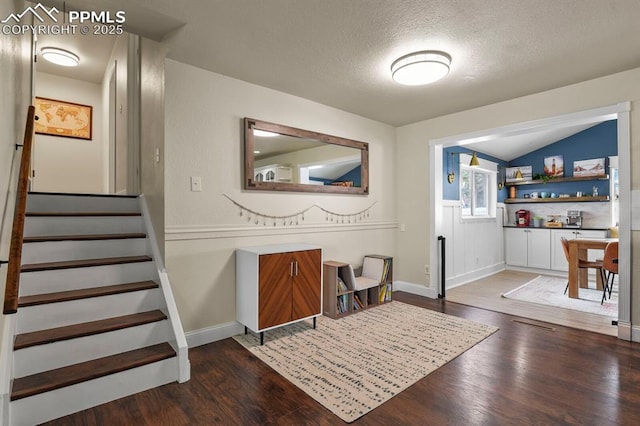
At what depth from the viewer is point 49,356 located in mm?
1948

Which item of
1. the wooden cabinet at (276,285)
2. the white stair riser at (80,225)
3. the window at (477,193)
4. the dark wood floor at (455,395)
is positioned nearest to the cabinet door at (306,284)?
the wooden cabinet at (276,285)

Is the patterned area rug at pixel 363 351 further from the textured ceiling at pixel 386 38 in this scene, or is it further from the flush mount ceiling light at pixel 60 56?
the flush mount ceiling light at pixel 60 56

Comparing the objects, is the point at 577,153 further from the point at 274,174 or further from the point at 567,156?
the point at 274,174

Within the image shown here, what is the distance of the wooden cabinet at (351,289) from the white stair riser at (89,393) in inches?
66.3

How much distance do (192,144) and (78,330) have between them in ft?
5.35

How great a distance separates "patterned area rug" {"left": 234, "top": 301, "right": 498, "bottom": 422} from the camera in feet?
6.79

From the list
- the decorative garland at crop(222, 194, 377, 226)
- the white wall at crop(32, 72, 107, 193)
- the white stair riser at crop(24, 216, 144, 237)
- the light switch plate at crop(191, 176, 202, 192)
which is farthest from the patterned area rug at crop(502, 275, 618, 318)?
the white wall at crop(32, 72, 107, 193)

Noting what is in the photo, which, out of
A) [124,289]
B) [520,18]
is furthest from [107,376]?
[520,18]

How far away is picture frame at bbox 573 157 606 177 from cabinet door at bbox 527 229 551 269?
1.24 metres

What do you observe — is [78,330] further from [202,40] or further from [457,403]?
[457,403]

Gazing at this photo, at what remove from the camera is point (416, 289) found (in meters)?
4.48

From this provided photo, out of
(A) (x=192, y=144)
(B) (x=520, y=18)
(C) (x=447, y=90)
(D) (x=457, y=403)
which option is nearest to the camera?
(D) (x=457, y=403)

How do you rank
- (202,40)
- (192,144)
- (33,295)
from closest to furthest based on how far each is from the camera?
(33,295), (202,40), (192,144)

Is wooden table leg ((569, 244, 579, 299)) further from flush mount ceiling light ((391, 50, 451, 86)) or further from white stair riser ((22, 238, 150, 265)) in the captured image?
white stair riser ((22, 238, 150, 265))
